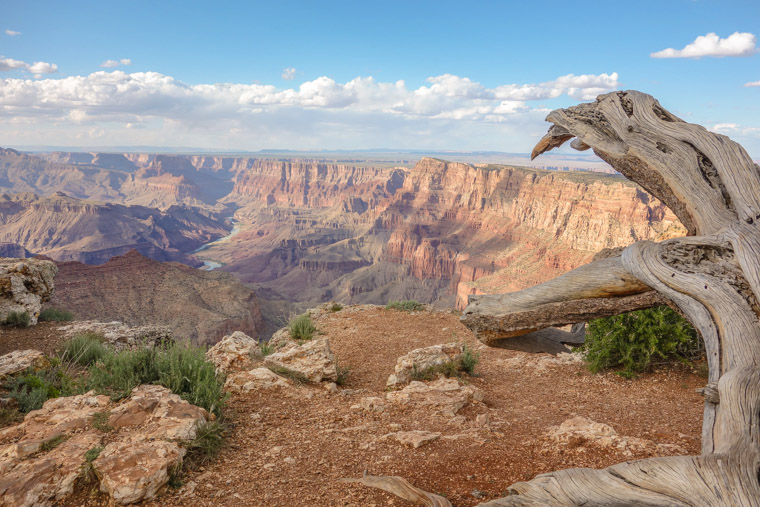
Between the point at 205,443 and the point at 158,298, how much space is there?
46.0 meters

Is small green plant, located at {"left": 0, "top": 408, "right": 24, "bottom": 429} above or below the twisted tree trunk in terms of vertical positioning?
below

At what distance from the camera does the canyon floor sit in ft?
11.9

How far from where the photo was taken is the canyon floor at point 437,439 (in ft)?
11.9

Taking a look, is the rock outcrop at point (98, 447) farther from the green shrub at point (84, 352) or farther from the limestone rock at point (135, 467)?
the green shrub at point (84, 352)

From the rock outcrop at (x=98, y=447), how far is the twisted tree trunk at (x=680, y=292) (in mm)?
2902

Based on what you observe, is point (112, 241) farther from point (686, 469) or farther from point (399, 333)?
point (686, 469)

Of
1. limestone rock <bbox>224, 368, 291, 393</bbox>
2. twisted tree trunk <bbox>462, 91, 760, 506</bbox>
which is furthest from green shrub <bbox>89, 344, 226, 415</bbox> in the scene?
twisted tree trunk <bbox>462, 91, 760, 506</bbox>

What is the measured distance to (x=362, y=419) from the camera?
5523 mm

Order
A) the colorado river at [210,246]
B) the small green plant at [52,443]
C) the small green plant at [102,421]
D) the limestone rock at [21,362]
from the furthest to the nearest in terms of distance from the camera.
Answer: the colorado river at [210,246] < the limestone rock at [21,362] < the small green plant at [102,421] < the small green plant at [52,443]

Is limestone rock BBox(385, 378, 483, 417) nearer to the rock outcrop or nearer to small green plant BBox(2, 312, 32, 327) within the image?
the rock outcrop

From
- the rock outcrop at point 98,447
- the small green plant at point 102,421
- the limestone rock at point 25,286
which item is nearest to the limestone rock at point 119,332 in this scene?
the limestone rock at point 25,286

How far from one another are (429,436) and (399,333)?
818 centimetres

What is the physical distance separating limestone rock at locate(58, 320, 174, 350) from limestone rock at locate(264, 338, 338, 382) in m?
6.07

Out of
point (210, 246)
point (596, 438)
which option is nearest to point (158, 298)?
point (596, 438)
